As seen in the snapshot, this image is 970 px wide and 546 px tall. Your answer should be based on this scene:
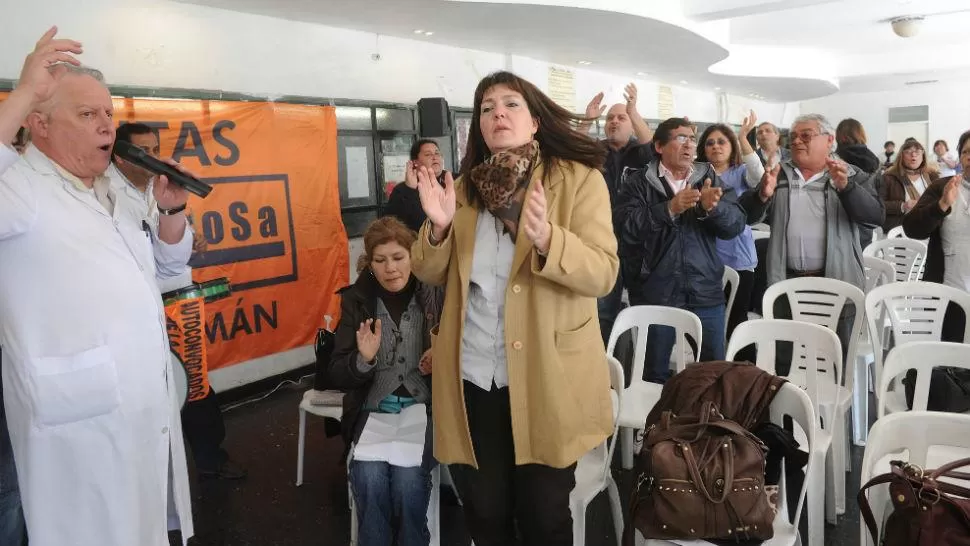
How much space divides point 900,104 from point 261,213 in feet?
53.4

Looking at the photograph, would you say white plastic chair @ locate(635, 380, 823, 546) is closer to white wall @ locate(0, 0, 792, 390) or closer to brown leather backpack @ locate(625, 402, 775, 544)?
brown leather backpack @ locate(625, 402, 775, 544)

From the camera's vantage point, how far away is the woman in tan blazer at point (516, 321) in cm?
153

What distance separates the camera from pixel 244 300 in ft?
14.2

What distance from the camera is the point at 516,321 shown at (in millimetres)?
1537

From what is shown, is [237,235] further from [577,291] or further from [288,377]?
[577,291]

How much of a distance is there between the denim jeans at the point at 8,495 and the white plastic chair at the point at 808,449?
1.76 meters

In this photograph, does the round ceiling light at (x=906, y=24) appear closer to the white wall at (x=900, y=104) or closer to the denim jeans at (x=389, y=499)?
the denim jeans at (x=389, y=499)

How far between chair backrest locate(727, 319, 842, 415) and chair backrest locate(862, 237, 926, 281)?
2.25 meters

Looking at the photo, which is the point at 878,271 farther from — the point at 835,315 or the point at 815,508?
the point at 815,508

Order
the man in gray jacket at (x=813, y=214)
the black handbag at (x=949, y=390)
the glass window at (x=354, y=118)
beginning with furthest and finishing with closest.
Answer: the glass window at (x=354, y=118)
the man in gray jacket at (x=813, y=214)
the black handbag at (x=949, y=390)

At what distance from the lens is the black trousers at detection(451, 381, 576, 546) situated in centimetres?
160

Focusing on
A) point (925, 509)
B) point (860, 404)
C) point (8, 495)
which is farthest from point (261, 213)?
point (925, 509)

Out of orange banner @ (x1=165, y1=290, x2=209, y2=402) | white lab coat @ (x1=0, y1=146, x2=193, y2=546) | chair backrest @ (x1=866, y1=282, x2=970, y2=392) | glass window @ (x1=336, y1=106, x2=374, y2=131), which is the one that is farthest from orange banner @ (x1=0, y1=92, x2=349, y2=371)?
chair backrest @ (x1=866, y1=282, x2=970, y2=392)

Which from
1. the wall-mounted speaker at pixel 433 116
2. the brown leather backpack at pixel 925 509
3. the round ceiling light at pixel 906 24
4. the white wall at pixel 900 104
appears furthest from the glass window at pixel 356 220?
the white wall at pixel 900 104
